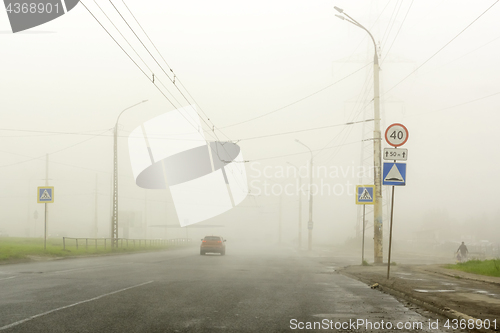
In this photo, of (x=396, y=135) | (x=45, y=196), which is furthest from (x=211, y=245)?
(x=396, y=135)

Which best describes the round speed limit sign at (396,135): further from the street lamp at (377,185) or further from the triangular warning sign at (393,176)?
the street lamp at (377,185)

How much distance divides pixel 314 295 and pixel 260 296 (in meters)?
1.28

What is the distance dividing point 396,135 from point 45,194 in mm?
20771

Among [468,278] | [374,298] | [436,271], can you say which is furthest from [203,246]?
[374,298]

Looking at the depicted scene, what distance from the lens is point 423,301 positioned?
9.62 metres

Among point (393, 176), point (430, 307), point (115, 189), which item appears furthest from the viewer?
point (115, 189)

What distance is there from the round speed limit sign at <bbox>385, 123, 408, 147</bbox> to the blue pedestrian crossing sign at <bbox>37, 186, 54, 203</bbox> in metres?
20.2

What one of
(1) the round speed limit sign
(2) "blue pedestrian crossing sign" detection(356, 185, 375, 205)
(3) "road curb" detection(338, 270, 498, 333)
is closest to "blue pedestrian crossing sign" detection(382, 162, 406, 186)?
(1) the round speed limit sign

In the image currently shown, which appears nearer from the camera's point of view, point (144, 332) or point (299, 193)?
point (144, 332)

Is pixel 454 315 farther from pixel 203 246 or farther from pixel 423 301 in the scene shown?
pixel 203 246

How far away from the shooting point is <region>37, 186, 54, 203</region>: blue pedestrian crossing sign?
27.3 m

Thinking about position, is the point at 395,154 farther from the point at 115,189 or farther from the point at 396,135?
the point at 115,189

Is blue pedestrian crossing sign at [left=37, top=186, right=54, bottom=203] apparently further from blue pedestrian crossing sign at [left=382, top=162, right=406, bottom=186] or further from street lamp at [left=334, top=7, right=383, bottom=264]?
blue pedestrian crossing sign at [left=382, top=162, right=406, bottom=186]

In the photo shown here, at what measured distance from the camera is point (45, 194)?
1081 inches
